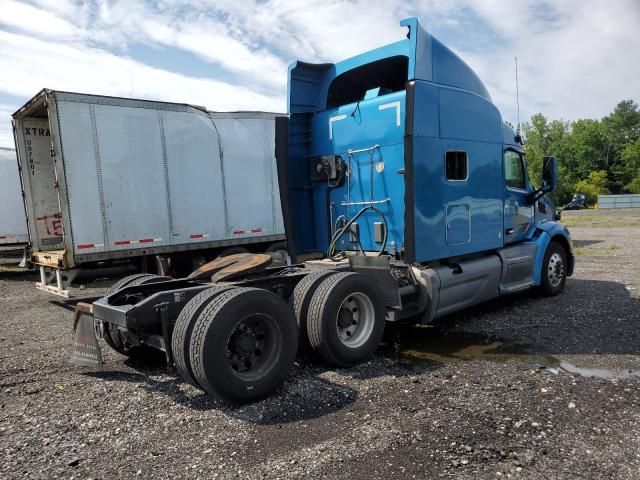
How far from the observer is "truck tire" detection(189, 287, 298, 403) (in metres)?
4.03

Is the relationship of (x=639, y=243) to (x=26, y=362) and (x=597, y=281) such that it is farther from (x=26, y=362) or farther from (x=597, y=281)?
(x=26, y=362)

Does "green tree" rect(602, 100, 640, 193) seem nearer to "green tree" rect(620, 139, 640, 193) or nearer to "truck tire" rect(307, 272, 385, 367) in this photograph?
"green tree" rect(620, 139, 640, 193)

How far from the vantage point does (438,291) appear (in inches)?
244

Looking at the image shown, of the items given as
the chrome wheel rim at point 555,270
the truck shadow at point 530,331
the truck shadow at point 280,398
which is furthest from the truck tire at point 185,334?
the chrome wheel rim at point 555,270

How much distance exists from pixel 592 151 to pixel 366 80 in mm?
82558

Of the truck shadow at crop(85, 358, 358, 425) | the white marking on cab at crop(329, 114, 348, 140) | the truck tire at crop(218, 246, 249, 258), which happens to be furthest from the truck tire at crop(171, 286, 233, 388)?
the truck tire at crop(218, 246, 249, 258)

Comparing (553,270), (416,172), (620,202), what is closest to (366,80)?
(416,172)

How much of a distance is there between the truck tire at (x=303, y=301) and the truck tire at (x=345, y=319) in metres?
0.06

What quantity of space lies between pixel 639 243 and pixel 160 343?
16.8 meters

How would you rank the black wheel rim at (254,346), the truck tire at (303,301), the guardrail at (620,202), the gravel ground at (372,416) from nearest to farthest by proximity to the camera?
the gravel ground at (372,416) → the black wheel rim at (254,346) → the truck tire at (303,301) → the guardrail at (620,202)

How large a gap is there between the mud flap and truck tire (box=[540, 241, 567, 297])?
674cm

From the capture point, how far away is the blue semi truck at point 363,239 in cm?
443

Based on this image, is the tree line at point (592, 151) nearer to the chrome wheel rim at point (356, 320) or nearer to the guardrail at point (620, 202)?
the guardrail at point (620, 202)

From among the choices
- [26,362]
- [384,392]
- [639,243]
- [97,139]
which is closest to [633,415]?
[384,392]
